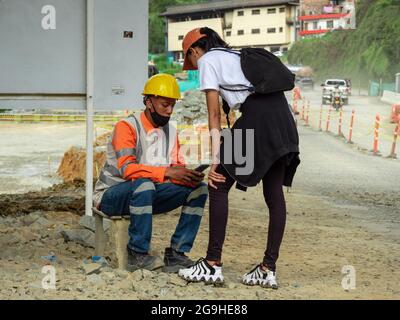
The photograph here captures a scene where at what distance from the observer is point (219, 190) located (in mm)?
5367

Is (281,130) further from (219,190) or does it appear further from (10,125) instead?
(10,125)

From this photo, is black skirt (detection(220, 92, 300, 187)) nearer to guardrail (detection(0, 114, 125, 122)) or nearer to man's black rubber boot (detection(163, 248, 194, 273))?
man's black rubber boot (detection(163, 248, 194, 273))

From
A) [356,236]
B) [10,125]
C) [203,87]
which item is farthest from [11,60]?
[10,125]

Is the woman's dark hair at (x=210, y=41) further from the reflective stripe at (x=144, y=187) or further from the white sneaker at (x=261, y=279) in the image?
the white sneaker at (x=261, y=279)

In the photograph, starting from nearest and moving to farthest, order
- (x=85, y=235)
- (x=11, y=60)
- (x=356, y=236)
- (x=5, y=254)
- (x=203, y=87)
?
(x=203, y=87), (x=5, y=254), (x=85, y=235), (x=11, y=60), (x=356, y=236)

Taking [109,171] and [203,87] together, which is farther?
[109,171]

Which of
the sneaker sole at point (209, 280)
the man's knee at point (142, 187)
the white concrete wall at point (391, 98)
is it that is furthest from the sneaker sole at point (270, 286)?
the white concrete wall at point (391, 98)

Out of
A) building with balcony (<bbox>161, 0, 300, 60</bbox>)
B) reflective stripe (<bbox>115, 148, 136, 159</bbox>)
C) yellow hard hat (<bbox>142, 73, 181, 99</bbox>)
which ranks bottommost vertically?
reflective stripe (<bbox>115, 148, 136, 159</bbox>)

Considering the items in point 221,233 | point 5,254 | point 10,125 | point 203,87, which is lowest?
point 10,125

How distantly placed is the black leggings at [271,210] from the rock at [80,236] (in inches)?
74.7

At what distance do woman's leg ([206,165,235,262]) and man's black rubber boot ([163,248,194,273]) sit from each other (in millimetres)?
412

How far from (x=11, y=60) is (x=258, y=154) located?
3637 millimetres

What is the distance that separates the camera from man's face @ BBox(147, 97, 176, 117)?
5.79 metres

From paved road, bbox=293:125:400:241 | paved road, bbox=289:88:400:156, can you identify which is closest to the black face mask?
paved road, bbox=293:125:400:241
